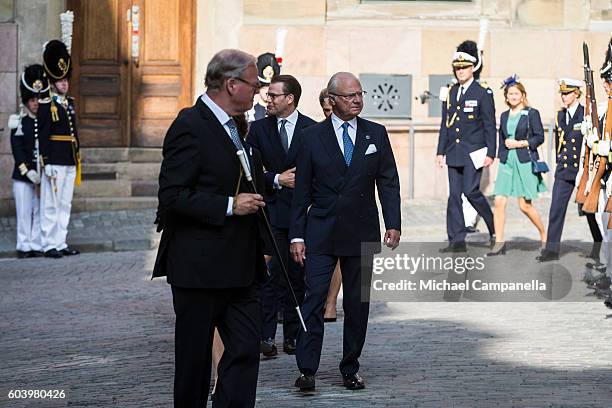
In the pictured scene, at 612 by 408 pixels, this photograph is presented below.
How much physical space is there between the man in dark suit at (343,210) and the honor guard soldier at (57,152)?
7.60 meters

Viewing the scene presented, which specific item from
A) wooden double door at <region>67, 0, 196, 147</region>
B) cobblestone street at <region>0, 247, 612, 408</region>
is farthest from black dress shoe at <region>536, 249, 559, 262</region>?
wooden double door at <region>67, 0, 196, 147</region>

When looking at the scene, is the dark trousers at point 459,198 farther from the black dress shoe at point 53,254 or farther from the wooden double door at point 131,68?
the wooden double door at point 131,68

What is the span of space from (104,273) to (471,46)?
4.77 m

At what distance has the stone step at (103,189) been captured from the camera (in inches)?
752

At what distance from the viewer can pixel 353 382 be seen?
870 centimetres

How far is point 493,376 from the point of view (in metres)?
9.02

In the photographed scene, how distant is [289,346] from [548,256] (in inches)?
207

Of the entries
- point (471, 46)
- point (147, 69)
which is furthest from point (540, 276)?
point (147, 69)

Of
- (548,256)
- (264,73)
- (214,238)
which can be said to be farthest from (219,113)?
(548,256)

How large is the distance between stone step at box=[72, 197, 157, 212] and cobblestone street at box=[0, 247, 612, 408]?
5.08 m

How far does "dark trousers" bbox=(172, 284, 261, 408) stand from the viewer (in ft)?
22.1

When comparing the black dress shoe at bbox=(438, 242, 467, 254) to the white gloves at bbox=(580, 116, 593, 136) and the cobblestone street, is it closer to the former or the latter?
the white gloves at bbox=(580, 116, 593, 136)

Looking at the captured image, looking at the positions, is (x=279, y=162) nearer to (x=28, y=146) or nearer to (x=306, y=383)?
(x=306, y=383)

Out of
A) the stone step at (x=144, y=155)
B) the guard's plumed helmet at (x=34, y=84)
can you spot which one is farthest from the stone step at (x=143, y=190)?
the guard's plumed helmet at (x=34, y=84)
